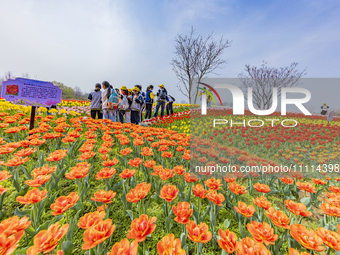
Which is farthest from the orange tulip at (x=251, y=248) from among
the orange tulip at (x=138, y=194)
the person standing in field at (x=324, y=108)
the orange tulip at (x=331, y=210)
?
the person standing in field at (x=324, y=108)

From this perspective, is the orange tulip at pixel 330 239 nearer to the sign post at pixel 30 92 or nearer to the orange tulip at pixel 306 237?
the orange tulip at pixel 306 237

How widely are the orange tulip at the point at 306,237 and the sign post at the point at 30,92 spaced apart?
4.46 metres

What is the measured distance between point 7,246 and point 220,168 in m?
2.60

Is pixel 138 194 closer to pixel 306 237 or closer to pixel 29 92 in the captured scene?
pixel 306 237

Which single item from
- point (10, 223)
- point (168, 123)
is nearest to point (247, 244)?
point (10, 223)

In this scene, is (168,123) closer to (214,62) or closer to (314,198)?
(314,198)

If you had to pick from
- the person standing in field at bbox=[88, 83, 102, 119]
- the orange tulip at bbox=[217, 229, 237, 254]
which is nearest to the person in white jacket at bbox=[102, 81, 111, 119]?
the person standing in field at bbox=[88, 83, 102, 119]

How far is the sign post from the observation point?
2869mm

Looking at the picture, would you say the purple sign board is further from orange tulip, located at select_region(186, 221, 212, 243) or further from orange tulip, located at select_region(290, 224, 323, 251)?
orange tulip, located at select_region(290, 224, 323, 251)

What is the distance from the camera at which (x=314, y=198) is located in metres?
1.97

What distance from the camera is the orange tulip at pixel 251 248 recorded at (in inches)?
30.9

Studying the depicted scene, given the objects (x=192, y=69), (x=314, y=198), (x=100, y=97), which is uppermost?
(x=192, y=69)

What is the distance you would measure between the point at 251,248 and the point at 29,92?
437 centimetres

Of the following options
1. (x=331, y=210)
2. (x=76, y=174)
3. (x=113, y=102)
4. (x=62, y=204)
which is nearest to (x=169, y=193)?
(x=62, y=204)
